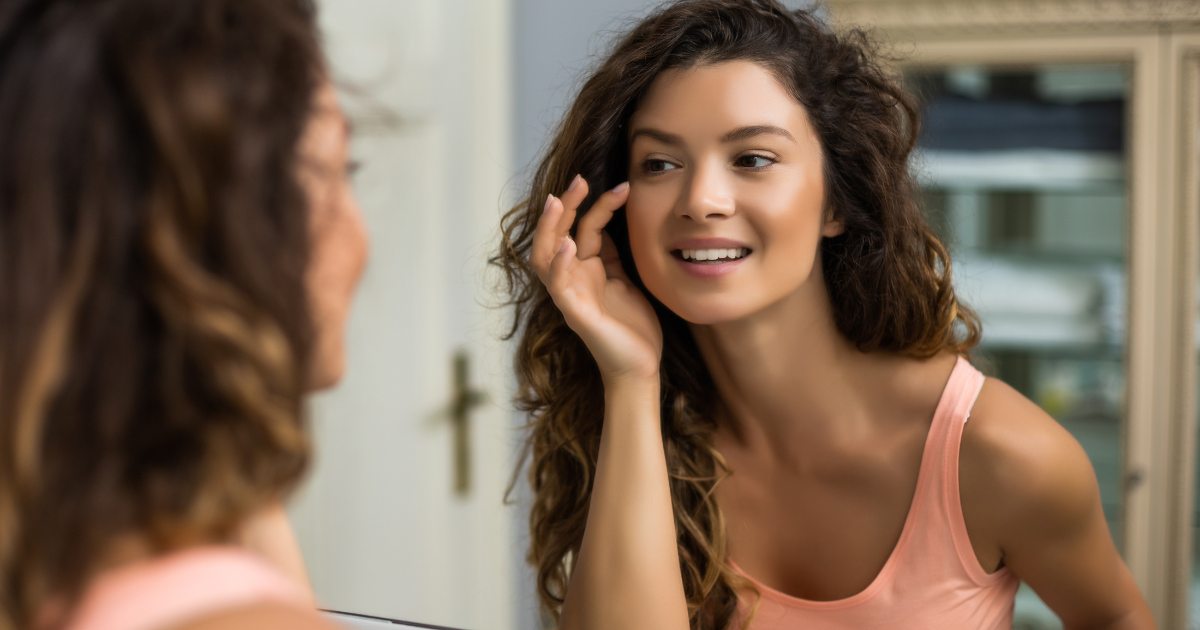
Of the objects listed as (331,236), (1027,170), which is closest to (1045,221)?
(1027,170)

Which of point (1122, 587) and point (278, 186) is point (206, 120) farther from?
point (1122, 587)

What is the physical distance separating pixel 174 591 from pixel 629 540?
55cm

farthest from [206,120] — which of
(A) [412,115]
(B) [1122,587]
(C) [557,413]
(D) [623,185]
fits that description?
(A) [412,115]

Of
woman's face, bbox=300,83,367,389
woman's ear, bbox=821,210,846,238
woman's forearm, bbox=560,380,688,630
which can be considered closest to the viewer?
woman's face, bbox=300,83,367,389

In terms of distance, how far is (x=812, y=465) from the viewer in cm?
108

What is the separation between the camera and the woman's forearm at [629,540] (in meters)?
0.93

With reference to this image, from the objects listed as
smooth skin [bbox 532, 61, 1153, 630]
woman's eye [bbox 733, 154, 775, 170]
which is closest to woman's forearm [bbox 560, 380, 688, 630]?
smooth skin [bbox 532, 61, 1153, 630]

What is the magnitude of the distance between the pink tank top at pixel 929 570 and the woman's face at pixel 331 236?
1.86ft

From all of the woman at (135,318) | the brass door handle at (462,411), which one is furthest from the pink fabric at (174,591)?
the brass door handle at (462,411)

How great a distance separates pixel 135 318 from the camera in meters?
0.44

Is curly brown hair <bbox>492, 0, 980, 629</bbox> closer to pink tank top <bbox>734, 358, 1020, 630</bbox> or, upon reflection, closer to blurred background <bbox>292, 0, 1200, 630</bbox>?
pink tank top <bbox>734, 358, 1020, 630</bbox>

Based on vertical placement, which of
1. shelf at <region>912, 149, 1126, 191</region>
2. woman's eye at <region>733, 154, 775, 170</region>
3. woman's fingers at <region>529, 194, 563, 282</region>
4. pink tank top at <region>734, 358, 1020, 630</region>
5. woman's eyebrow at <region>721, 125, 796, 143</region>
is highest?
shelf at <region>912, 149, 1126, 191</region>

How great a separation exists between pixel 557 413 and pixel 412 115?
2.86 feet

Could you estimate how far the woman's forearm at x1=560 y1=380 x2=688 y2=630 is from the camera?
935 mm
